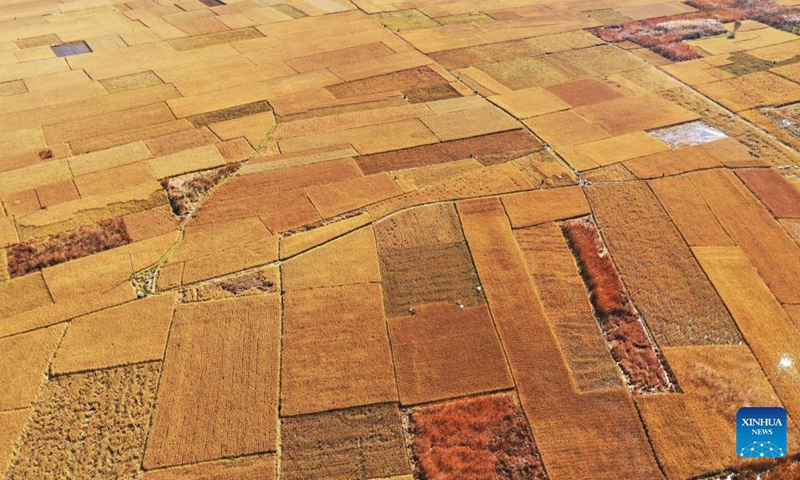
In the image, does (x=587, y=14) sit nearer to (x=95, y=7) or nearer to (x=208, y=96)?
(x=208, y=96)

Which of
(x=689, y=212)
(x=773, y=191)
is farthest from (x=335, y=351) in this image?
(x=773, y=191)

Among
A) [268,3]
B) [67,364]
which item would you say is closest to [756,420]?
[67,364]

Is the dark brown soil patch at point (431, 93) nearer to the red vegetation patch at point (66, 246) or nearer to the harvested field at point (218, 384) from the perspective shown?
the red vegetation patch at point (66, 246)

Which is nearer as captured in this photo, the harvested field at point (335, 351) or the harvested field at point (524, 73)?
the harvested field at point (335, 351)

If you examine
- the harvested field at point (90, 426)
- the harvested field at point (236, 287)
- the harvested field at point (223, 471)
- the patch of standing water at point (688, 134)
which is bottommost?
the harvested field at point (90, 426)

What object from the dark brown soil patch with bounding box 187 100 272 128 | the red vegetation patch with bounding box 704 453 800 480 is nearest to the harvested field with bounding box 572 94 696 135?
the dark brown soil patch with bounding box 187 100 272 128

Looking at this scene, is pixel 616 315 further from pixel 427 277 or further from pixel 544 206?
pixel 427 277

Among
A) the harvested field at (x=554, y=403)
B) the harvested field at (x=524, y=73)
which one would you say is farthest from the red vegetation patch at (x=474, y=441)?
the harvested field at (x=524, y=73)

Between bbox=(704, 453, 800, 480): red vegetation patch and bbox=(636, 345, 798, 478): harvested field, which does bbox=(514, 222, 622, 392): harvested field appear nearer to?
bbox=(636, 345, 798, 478): harvested field
